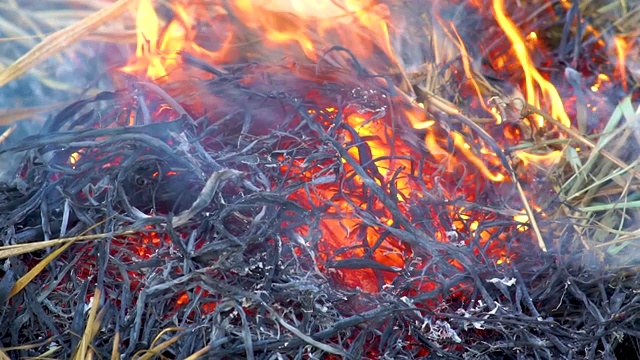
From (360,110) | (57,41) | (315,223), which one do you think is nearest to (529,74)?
(360,110)

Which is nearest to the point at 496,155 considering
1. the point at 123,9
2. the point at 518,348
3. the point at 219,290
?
the point at 518,348

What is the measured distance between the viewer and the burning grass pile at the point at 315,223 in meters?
0.68

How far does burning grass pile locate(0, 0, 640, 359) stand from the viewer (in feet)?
2.23

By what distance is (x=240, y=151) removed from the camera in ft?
2.56

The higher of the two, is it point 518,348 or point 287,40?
point 287,40

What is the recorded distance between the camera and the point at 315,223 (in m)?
0.74

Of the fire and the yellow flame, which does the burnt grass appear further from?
the yellow flame

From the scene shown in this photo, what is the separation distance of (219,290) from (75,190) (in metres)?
0.21

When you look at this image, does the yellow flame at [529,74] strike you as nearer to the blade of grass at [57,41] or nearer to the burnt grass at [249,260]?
the burnt grass at [249,260]

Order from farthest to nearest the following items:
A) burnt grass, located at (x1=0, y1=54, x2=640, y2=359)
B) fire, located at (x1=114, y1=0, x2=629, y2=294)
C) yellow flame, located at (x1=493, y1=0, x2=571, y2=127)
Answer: yellow flame, located at (x1=493, y1=0, x2=571, y2=127)
fire, located at (x1=114, y1=0, x2=629, y2=294)
burnt grass, located at (x1=0, y1=54, x2=640, y2=359)

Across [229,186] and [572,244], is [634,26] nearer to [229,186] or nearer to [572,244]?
[572,244]

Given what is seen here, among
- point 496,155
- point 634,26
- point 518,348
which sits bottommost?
point 518,348

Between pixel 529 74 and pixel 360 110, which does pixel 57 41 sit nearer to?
pixel 360 110

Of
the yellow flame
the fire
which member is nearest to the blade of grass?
the fire
